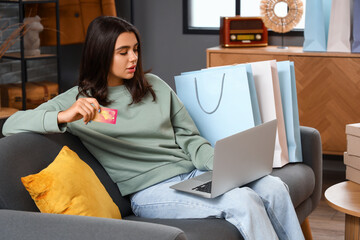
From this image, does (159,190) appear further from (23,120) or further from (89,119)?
(23,120)

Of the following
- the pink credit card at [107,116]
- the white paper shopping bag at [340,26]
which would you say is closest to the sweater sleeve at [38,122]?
the pink credit card at [107,116]

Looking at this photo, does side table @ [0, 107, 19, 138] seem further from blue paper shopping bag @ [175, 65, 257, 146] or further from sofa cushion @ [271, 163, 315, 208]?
sofa cushion @ [271, 163, 315, 208]

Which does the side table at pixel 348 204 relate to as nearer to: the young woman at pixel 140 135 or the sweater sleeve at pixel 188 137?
the young woman at pixel 140 135

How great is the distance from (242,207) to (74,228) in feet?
1.97

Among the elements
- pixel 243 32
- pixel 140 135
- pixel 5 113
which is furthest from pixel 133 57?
pixel 243 32

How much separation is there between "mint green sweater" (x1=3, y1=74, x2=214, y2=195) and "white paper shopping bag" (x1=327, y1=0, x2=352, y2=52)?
183cm

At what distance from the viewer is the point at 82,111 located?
5.92ft

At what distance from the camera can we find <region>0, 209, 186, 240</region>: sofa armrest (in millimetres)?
1345

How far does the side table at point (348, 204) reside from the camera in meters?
2.06

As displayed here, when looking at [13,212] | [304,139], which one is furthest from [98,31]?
[304,139]

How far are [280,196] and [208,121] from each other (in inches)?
24.4

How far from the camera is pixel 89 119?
1819 millimetres

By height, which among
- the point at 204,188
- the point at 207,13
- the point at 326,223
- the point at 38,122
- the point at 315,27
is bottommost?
the point at 326,223

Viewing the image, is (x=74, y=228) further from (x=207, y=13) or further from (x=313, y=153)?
(x=207, y=13)
